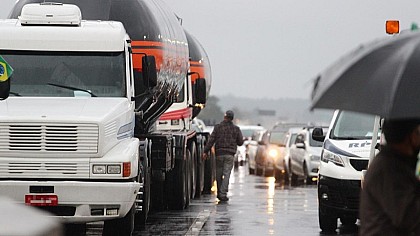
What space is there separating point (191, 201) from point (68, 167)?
10.3m

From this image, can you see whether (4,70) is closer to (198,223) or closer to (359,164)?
(198,223)

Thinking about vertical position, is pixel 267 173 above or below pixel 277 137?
below

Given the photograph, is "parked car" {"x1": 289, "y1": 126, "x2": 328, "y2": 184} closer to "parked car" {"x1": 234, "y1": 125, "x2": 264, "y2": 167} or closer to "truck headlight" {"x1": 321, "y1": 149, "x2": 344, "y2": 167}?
"truck headlight" {"x1": 321, "y1": 149, "x2": 344, "y2": 167}

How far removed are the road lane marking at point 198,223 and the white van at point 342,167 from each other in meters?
1.78

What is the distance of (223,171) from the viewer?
25281 millimetres

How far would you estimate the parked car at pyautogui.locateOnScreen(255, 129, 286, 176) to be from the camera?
139 ft

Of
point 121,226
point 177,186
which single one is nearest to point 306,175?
point 177,186

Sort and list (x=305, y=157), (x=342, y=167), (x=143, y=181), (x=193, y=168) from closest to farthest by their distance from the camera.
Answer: (x=143, y=181) < (x=342, y=167) < (x=193, y=168) < (x=305, y=157)

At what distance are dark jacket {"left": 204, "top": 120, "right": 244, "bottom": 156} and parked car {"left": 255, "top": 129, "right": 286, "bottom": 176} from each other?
51.0 ft

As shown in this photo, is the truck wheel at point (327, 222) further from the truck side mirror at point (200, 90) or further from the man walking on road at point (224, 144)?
the truck side mirror at point (200, 90)

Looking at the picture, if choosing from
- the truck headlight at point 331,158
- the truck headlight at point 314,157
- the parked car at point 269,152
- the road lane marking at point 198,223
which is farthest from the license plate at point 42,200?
the parked car at point 269,152

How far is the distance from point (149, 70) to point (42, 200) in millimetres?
3009

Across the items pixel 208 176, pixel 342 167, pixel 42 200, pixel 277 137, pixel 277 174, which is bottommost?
pixel 277 174

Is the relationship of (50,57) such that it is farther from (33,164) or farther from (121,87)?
(33,164)
